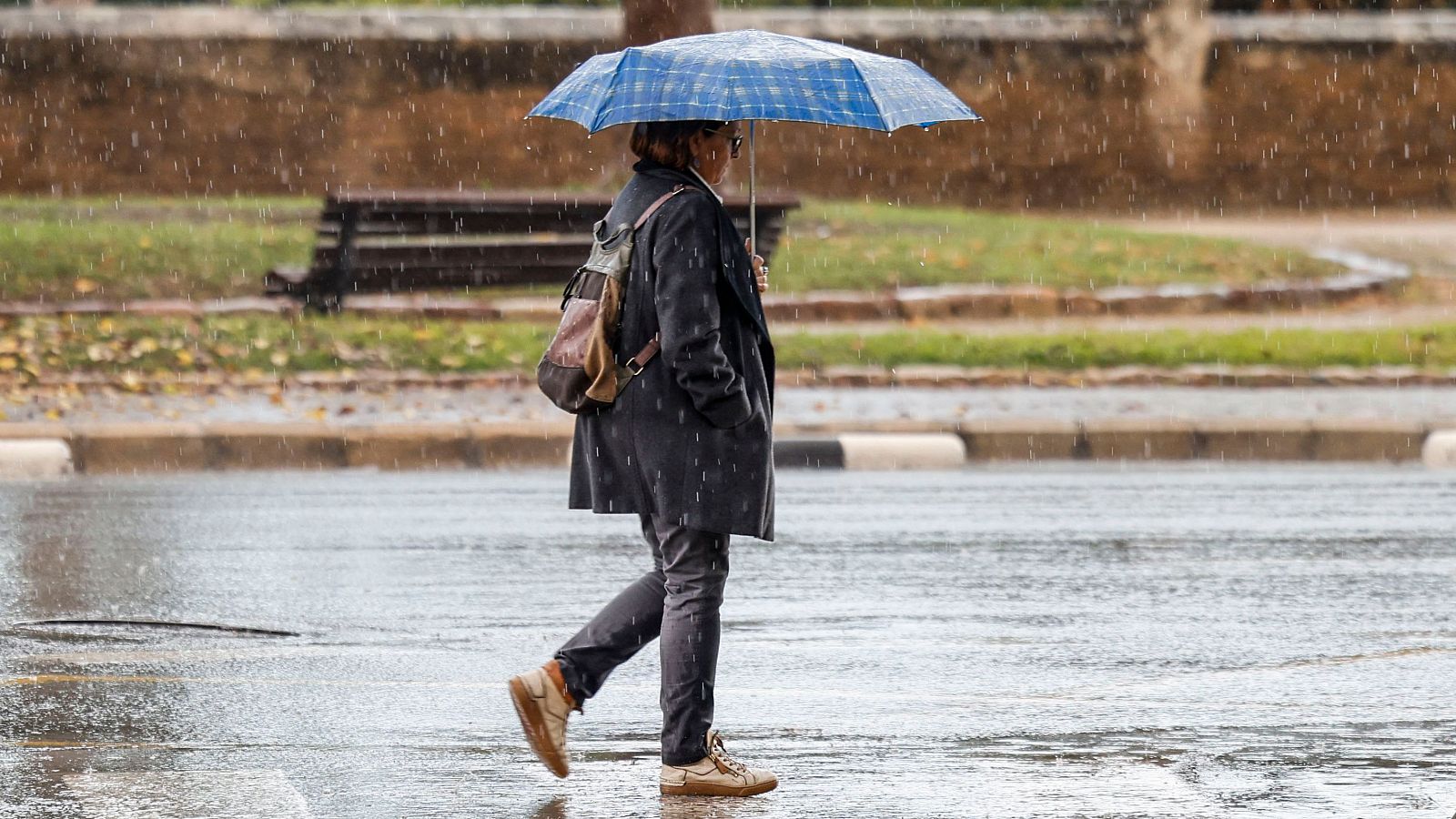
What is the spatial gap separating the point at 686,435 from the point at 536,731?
2.54ft

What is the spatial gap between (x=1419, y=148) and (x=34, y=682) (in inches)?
960

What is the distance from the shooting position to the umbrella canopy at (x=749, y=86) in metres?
5.13

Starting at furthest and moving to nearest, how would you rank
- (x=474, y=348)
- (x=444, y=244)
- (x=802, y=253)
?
(x=802, y=253)
(x=444, y=244)
(x=474, y=348)

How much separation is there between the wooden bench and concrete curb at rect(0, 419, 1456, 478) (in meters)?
3.67

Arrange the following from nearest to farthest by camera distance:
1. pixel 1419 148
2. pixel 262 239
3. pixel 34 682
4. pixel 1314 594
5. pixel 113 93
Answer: pixel 34 682 → pixel 1314 594 → pixel 262 239 → pixel 113 93 → pixel 1419 148

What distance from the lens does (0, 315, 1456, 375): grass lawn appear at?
13.2 m

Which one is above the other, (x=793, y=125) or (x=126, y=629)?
(x=793, y=125)

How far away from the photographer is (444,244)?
1553 cm

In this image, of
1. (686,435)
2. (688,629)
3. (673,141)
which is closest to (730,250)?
(673,141)

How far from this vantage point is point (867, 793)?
16.8 ft

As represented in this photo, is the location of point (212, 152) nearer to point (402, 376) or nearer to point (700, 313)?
point (402, 376)

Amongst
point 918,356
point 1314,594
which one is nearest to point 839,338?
point 918,356

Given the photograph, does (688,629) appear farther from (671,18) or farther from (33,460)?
(671,18)

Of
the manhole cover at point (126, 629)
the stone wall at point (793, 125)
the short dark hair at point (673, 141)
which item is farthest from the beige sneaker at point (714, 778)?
the stone wall at point (793, 125)
